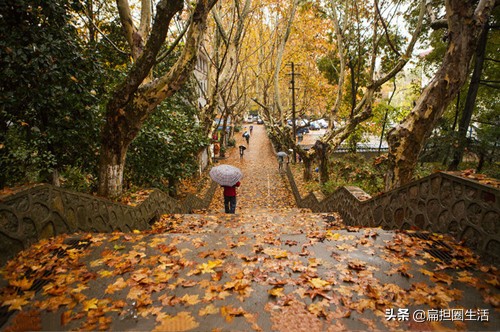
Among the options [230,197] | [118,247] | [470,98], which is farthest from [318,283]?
[470,98]

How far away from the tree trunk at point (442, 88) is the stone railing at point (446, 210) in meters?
0.94

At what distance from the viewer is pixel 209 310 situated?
247 centimetres

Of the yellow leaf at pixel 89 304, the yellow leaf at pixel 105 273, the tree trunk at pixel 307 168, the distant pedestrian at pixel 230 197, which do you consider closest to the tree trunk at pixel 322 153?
the tree trunk at pixel 307 168

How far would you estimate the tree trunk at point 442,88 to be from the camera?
476cm

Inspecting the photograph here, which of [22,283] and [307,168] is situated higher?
[22,283]

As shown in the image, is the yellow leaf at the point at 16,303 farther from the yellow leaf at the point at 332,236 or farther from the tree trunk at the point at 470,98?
the tree trunk at the point at 470,98

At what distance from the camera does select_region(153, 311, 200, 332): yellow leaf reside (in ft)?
7.43

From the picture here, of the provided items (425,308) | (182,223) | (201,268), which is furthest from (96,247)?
(425,308)

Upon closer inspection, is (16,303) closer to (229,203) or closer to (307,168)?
(229,203)

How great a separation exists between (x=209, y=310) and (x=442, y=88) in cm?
565

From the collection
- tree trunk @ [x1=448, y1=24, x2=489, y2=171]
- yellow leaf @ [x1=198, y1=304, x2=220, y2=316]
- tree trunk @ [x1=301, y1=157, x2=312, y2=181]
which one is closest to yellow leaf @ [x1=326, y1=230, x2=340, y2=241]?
yellow leaf @ [x1=198, y1=304, x2=220, y2=316]

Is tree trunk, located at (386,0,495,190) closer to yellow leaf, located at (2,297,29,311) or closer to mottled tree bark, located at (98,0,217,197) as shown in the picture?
mottled tree bark, located at (98,0,217,197)

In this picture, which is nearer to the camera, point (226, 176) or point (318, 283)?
point (318, 283)

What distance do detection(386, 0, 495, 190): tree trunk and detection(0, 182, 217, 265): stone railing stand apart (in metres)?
5.87
